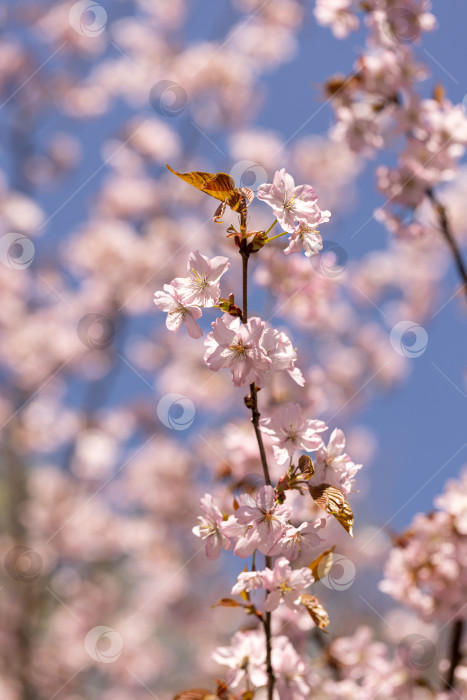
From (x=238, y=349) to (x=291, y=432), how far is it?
0.18 meters

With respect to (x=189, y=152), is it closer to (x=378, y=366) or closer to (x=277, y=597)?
(x=378, y=366)

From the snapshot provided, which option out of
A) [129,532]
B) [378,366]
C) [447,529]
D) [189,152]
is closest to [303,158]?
[189,152]

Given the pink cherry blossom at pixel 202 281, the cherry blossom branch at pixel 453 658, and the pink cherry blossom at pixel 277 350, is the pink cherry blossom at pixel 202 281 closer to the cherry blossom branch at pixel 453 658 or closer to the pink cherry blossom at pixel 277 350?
the pink cherry blossom at pixel 277 350

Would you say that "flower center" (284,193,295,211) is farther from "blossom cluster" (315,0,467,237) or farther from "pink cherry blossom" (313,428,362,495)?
"blossom cluster" (315,0,467,237)

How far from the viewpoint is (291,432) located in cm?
111

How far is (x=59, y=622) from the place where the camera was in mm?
5488

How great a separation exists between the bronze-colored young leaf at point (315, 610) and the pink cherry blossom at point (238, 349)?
38 centimetres

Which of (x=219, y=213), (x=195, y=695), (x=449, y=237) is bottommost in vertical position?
(x=195, y=695)

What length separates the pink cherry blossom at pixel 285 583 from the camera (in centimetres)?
105

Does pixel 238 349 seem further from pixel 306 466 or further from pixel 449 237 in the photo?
pixel 449 237

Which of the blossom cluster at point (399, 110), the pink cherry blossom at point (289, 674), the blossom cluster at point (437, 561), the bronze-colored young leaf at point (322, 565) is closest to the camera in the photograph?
the bronze-colored young leaf at point (322, 565)

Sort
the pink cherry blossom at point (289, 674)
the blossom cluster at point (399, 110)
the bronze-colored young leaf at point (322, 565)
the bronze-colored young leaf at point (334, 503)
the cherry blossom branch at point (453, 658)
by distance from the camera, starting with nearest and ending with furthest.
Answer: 1. the bronze-colored young leaf at point (334, 503)
2. the bronze-colored young leaf at point (322, 565)
3. the pink cherry blossom at point (289, 674)
4. the cherry blossom branch at point (453, 658)
5. the blossom cluster at point (399, 110)

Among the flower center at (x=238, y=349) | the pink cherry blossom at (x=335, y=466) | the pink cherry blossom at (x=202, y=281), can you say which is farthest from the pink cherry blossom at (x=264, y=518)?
the pink cherry blossom at (x=202, y=281)

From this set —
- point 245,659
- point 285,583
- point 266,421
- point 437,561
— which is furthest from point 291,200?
Answer: point 437,561
